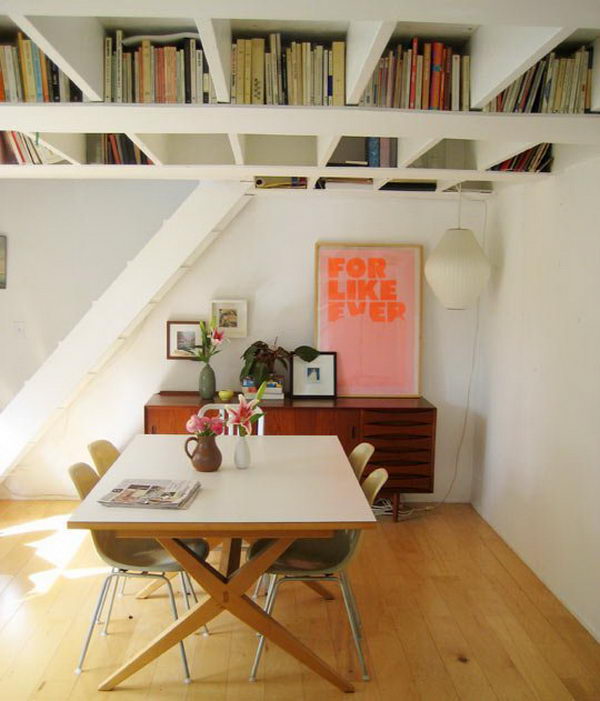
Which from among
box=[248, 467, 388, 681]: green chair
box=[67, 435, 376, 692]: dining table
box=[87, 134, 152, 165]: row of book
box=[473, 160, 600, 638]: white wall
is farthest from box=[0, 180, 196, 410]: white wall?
box=[248, 467, 388, 681]: green chair

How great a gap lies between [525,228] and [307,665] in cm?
297

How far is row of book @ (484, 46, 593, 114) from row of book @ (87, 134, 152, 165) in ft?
6.80

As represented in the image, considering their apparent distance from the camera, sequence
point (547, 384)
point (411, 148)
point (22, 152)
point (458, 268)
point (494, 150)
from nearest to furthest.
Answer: point (411, 148), point (494, 150), point (22, 152), point (547, 384), point (458, 268)

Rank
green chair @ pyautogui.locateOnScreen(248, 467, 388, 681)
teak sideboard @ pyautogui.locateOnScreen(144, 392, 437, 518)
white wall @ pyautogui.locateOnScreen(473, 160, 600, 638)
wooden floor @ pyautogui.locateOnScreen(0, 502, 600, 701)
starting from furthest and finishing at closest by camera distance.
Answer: teak sideboard @ pyautogui.locateOnScreen(144, 392, 437, 518)
white wall @ pyautogui.locateOnScreen(473, 160, 600, 638)
green chair @ pyautogui.locateOnScreen(248, 467, 388, 681)
wooden floor @ pyautogui.locateOnScreen(0, 502, 600, 701)

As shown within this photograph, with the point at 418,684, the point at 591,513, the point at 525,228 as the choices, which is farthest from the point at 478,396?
the point at 418,684

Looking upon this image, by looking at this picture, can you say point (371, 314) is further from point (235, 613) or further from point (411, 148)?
point (235, 613)

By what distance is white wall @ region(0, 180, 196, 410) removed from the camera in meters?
5.41

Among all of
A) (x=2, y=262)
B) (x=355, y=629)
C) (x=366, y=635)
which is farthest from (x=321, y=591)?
(x=2, y=262)

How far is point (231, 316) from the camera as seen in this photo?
5.41m

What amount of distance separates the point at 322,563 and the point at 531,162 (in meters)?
2.48

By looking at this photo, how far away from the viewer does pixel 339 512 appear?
9.68 ft

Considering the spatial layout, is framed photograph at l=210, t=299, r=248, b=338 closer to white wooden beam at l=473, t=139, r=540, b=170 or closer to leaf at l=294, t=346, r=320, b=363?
leaf at l=294, t=346, r=320, b=363

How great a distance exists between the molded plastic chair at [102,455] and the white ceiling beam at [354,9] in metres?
2.39

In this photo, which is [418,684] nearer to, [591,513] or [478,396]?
[591,513]
